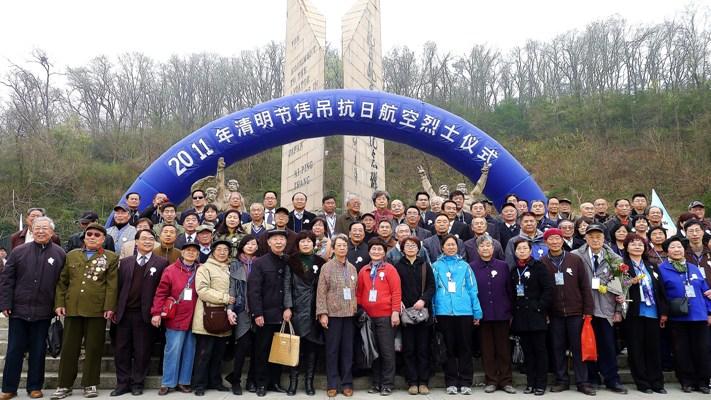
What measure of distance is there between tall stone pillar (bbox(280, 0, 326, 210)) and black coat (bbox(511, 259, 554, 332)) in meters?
6.97

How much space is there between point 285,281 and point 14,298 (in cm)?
243

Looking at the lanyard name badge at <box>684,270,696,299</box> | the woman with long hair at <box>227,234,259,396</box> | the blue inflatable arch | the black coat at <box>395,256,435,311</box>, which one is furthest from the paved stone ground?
the blue inflatable arch

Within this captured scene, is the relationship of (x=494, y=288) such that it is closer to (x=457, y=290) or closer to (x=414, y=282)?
(x=457, y=290)

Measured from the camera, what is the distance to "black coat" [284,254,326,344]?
15.7 ft

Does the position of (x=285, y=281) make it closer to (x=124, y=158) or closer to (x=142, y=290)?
(x=142, y=290)

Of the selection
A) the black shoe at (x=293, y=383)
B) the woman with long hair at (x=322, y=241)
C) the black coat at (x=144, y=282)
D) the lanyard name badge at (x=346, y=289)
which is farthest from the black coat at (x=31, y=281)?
the lanyard name badge at (x=346, y=289)

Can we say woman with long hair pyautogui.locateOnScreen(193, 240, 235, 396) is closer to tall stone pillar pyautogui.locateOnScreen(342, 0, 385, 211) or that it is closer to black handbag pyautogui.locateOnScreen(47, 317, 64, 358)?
black handbag pyautogui.locateOnScreen(47, 317, 64, 358)

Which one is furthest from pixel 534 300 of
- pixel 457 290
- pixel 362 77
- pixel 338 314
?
pixel 362 77

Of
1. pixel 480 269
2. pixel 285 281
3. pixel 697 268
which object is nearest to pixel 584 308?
pixel 480 269

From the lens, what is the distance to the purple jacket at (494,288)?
4871 millimetres

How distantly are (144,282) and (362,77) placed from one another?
8.07m

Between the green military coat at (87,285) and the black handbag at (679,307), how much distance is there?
538 centimetres

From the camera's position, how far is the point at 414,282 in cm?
486

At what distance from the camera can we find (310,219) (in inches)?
251
